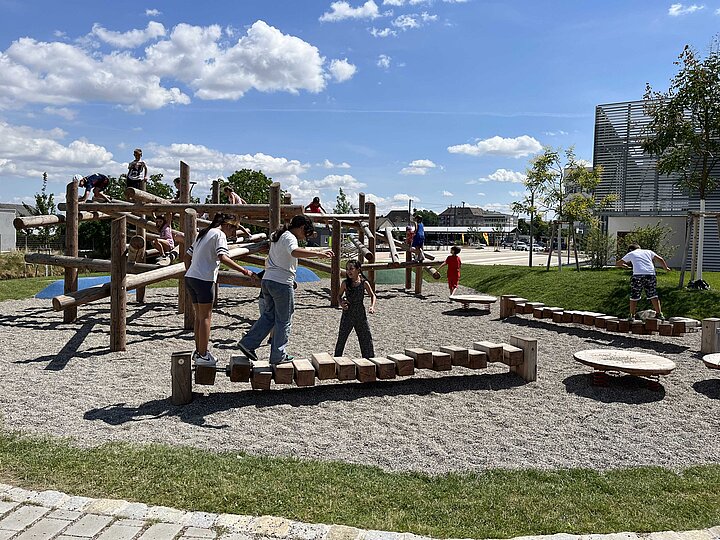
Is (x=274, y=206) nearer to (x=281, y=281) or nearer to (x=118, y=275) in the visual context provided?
(x=118, y=275)

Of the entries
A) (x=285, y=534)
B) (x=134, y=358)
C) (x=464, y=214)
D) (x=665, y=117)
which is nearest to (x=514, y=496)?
(x=285, y=534)

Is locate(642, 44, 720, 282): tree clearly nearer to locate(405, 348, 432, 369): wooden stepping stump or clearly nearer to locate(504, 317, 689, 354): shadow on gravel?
locate(504, 317, 689, 354): shadow on gravel

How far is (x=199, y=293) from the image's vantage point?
6367mm

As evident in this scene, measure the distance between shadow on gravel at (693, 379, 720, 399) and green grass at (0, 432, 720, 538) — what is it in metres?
2.75

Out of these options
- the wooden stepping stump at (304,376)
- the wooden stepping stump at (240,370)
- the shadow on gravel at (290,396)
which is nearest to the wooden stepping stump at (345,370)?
the shadow on gravel at (290,396)

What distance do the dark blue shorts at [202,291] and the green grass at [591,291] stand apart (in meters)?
10.0

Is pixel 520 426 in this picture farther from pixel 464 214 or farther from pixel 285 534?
pixel 464 214

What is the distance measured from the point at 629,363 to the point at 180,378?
509cm

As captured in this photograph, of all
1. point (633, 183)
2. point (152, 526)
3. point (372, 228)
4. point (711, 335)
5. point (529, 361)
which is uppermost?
point (633, 183)

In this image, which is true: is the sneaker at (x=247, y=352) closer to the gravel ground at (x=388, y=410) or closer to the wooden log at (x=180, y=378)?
the gravel ground at (x=388, y=410)

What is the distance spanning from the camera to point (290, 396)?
6480mm

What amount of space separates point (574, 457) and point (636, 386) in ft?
9.58

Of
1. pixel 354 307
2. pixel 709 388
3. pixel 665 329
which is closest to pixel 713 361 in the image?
pixel 709 388

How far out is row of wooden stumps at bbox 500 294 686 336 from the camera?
10.2 m
